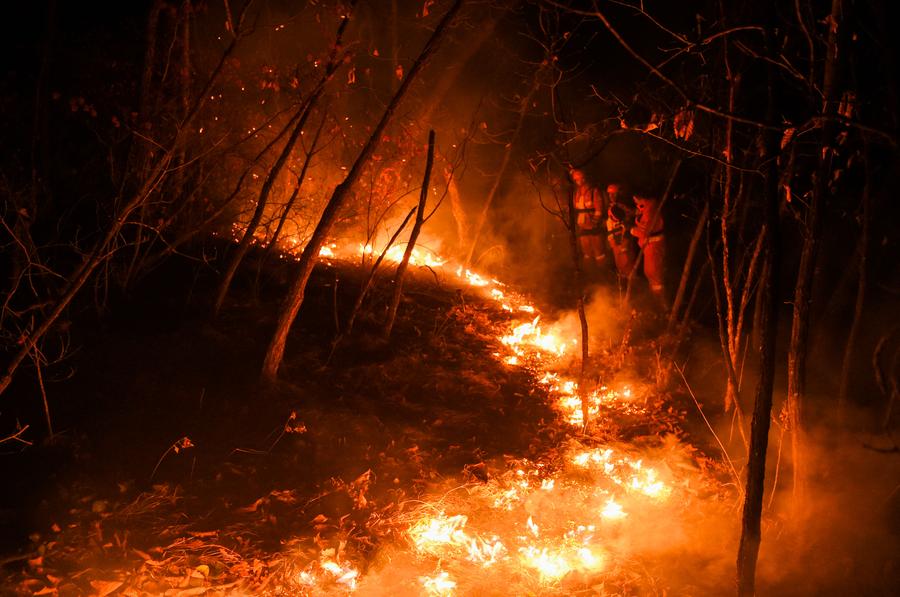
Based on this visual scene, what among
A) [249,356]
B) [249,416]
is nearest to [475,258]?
[249,356]

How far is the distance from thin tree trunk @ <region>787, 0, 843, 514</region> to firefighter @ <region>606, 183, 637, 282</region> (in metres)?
7.43

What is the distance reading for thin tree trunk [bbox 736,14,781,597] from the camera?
14.1ft

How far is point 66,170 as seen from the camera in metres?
9.41

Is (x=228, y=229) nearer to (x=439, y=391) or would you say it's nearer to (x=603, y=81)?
(x=439, y=391)

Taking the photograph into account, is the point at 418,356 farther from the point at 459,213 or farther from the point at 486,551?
the point at 459,213

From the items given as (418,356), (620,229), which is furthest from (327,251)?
(620,229)

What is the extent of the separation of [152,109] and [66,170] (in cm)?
223

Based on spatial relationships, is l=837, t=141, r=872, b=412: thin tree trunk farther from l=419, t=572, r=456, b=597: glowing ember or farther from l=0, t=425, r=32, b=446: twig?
l=0, t=425, r=32, b=446: twig

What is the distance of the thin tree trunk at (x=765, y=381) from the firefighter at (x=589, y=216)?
8.67m

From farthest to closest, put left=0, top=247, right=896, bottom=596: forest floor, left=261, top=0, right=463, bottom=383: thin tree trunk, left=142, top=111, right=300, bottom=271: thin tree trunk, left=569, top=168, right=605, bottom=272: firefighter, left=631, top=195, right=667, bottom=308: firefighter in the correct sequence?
left=569, top=168, right=605, bottom=272: firefighter
left=631, top=195, right=667, bottom=308: firefighter
left=142, top=111, right=300, bottom=271: thin tree trunk
left=261, top=0, right=463, bottom=383: thin tree trunk
left=0, top=247, right=896, bottom=596: forest floor

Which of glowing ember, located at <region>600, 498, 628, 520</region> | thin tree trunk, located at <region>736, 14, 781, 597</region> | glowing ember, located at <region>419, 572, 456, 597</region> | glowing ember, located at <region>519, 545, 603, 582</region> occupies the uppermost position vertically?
thin tree trunk, located at <region>736, 14, 781, 597</region>

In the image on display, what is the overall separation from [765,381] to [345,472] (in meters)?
4.23

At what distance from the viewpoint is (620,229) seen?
1269cm

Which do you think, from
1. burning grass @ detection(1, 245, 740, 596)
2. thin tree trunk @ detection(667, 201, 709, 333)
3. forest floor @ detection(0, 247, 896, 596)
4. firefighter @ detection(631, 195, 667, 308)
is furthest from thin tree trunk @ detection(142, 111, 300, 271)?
firefighter @ detection(631, 195, 667, 308)
